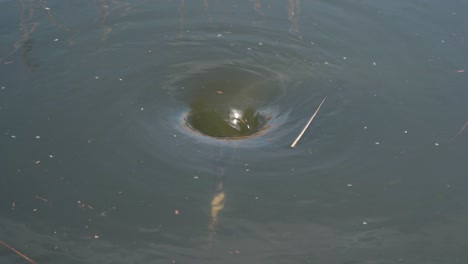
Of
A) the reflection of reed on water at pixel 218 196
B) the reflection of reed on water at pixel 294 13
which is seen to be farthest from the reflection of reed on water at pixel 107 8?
the reflection of reed on water at pixel 218 196

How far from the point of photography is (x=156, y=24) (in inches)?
194

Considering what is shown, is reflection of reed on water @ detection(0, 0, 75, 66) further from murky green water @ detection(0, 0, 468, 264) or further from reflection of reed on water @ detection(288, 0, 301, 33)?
reflection of reed on water @ detection(288, 0, 301, 33)

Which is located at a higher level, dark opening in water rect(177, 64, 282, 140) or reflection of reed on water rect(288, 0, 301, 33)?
reflection of reed on water rect(288, 0, 301, 33)

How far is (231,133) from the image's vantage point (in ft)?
12.6

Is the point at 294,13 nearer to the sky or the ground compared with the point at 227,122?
nearer to the sky

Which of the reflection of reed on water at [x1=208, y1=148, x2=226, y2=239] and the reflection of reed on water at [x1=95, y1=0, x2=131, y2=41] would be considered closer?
the reflection of reed on water at [x1=208, y1=148, x2=226, y2=239]

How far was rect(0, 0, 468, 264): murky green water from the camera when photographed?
314cm

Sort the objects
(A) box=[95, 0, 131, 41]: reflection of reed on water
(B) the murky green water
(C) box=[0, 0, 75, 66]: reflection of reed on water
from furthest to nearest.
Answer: (A) box=[95, 0, 131, 41]: reflection of reed on water
(C) box=[0, 0, 75, 66]: reflection of reed on water
(B) the murky green water

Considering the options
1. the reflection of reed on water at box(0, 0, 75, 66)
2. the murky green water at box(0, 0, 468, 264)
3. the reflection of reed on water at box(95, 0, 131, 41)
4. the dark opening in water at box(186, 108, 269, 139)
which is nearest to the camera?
the murky green water at box(0, 0, 468, 264)

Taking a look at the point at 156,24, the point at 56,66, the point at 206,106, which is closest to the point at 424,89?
the point at 206,106

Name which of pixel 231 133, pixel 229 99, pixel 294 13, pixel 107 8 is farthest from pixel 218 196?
pixel 107 8

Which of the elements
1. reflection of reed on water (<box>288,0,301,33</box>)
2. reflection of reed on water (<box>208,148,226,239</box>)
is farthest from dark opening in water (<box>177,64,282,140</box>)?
reflection of reed on water (<box>288,0,301,33</box>)

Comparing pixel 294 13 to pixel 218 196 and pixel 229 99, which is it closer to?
pixel 229 99

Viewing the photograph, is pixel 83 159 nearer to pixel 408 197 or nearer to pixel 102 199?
pixel 102 199
